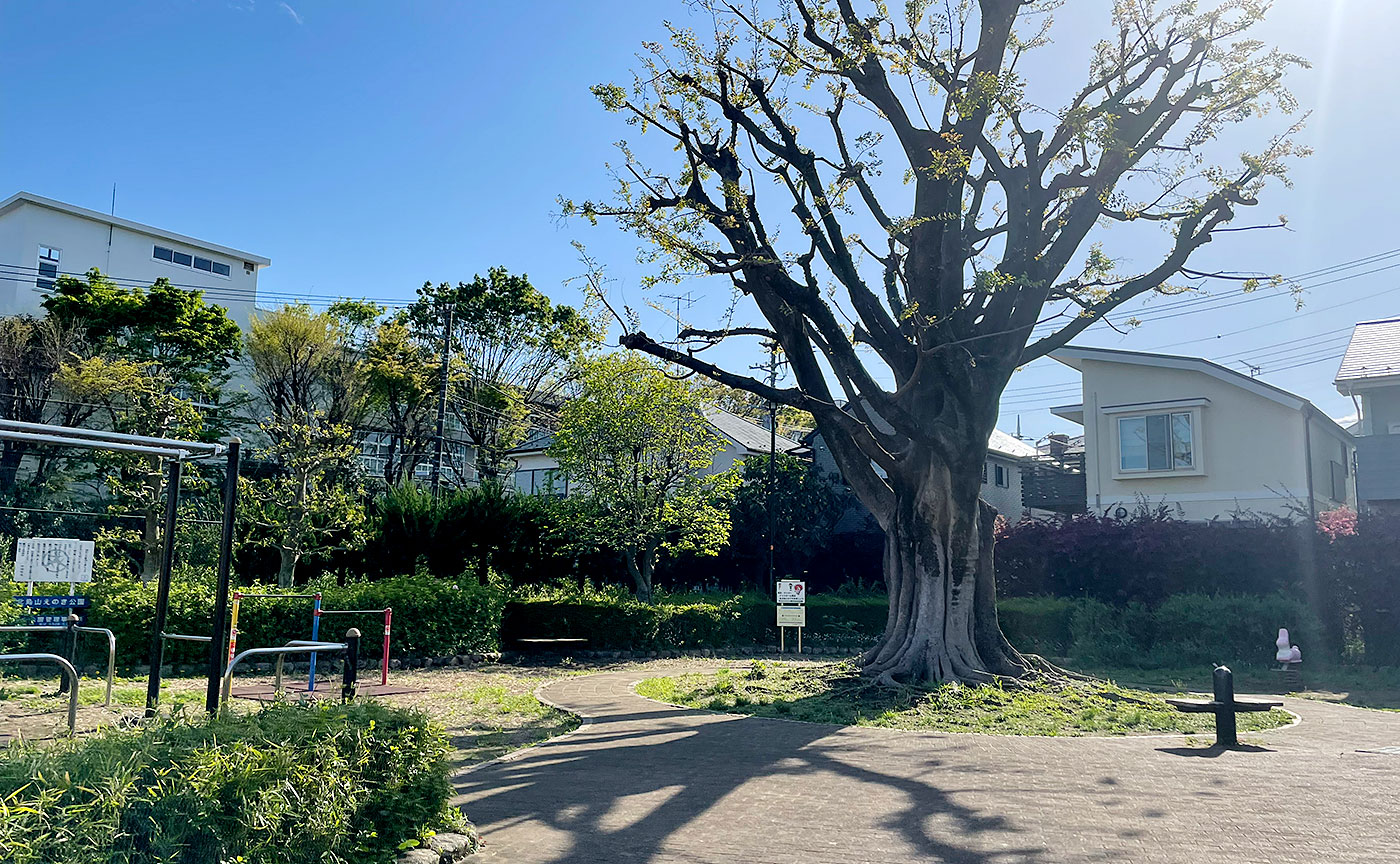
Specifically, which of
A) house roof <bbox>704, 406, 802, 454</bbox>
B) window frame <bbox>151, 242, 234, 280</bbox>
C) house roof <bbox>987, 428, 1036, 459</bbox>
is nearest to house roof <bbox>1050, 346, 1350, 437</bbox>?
house roof <bbox>987, 428, 1036, 459</bbox>

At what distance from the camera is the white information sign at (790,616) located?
64.6 ft

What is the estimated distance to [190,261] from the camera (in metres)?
38.0

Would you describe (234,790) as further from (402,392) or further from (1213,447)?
(402,392)

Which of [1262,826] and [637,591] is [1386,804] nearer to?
[1262,826]

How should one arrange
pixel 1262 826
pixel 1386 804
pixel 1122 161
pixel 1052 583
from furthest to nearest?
pixel 1052 583 < pixel 1122 161 < pixel 1386 804 < pixel 1262 826

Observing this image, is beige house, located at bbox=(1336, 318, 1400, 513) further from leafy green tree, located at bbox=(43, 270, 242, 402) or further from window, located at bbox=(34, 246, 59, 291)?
window, located at bbox=(34, 246, 59, 291)

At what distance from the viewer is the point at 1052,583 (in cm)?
2230

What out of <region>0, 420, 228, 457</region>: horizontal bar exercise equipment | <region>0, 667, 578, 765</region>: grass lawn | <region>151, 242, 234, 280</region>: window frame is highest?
<region>151, 242, 234, 280</region>: window frame

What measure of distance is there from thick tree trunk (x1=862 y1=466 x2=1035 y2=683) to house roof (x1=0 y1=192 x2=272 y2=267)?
32314 mm

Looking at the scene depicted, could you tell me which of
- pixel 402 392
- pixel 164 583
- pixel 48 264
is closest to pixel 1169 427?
pixel 402 392

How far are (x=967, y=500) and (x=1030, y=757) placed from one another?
547 cm

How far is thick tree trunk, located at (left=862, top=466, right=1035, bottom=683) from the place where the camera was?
43.7ft

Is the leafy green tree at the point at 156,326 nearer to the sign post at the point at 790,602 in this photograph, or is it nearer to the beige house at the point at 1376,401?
the sign post at the point at 790,602

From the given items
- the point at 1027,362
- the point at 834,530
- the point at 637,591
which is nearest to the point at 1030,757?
the point at 1027,362
